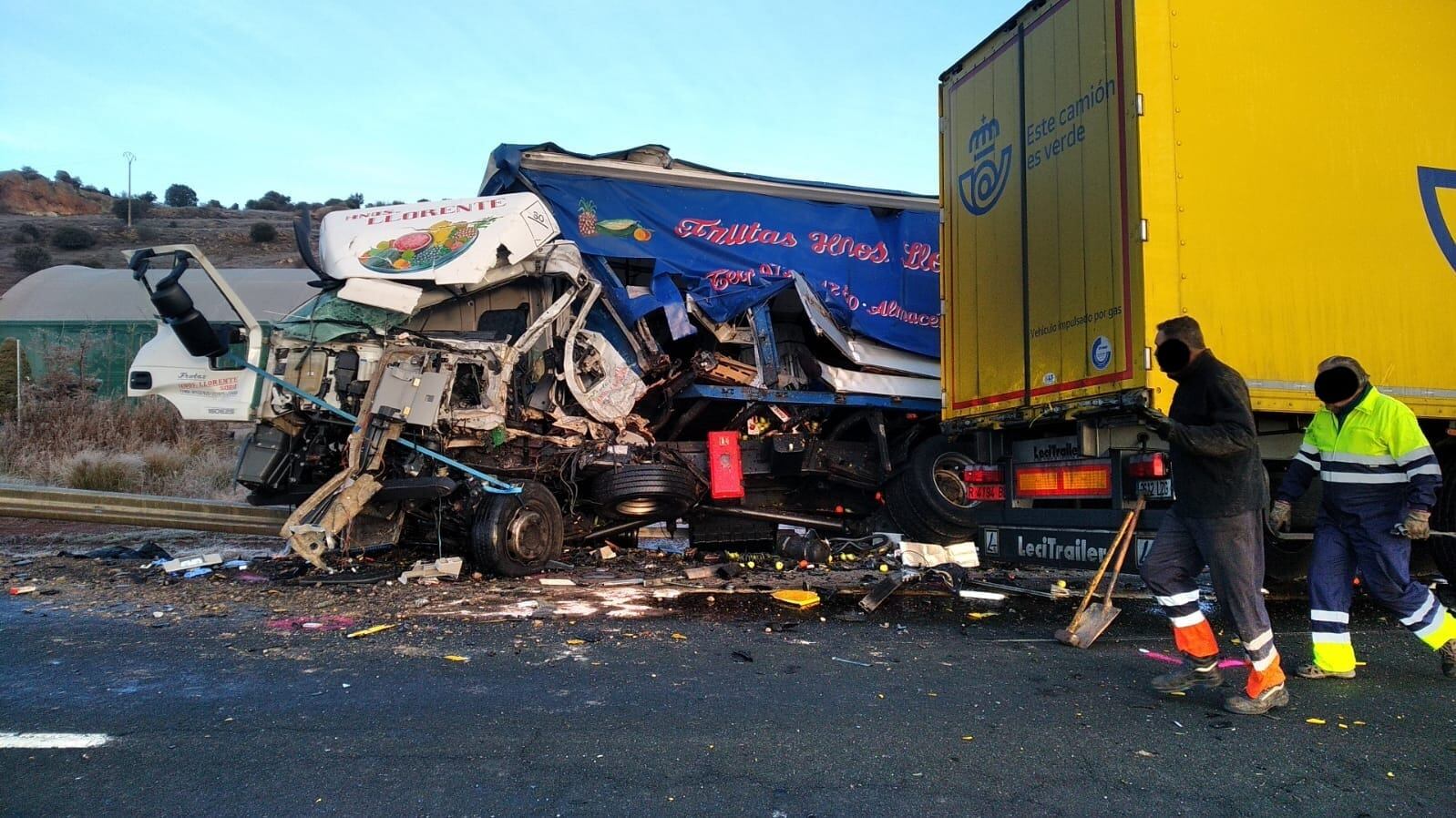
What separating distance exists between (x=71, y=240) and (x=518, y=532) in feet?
116

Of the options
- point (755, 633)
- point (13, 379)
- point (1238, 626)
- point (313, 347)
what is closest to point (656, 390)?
point (313, 347)

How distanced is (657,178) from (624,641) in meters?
4.91

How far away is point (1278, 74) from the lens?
5.07m

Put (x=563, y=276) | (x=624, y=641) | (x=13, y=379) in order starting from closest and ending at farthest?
(x=624, y=641)
(x=563, y=276)
(x=13, y=379)

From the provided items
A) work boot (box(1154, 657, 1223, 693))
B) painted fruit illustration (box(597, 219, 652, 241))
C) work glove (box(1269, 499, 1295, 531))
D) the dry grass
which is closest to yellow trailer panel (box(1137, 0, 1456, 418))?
work glove (box(1269, 499, 1295, 531))

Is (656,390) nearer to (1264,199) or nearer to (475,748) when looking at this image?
(1264,199)

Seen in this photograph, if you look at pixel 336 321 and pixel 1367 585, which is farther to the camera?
pixel 336 321

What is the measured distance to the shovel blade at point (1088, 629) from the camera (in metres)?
4.38

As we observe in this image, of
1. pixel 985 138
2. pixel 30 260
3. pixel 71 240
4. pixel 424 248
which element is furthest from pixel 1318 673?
pixel 71 240

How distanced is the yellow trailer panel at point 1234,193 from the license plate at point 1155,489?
440 mm

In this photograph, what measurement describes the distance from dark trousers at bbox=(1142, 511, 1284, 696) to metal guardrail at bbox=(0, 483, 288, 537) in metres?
6.99

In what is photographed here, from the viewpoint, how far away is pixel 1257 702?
3.31 m

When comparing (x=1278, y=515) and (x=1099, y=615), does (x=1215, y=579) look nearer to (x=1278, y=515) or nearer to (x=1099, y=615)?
(x=1278, y=515)

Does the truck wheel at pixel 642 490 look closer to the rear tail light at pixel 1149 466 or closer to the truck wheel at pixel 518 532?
the truck wheel at pixel 518 532
